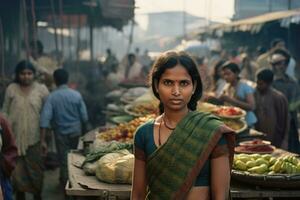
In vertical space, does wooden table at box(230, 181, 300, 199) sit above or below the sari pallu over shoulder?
below

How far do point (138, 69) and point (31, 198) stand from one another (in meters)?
9.70

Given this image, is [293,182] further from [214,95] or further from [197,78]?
[214,95]

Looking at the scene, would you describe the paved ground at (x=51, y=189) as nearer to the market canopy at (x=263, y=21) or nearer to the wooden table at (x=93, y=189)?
the wooden table at (x=93, y=189)

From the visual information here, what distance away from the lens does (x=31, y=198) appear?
7.98m

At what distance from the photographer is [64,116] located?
791 centimetres

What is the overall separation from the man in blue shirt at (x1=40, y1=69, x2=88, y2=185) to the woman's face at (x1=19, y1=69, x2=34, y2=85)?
1.89ft

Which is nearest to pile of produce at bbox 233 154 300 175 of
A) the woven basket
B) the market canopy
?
the woven basket

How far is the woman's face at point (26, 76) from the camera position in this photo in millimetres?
7094

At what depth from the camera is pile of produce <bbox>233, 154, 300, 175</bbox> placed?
4.23 m

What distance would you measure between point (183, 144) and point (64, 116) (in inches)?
203

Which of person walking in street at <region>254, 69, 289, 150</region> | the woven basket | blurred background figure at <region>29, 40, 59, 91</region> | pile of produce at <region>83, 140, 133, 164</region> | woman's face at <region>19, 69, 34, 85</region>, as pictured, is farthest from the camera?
blurred background figure at <region>29, 40, 59, 91</region>


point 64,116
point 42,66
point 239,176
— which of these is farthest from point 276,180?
point 42,66

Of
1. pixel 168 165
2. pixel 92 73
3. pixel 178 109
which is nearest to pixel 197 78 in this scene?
pixel 178 109

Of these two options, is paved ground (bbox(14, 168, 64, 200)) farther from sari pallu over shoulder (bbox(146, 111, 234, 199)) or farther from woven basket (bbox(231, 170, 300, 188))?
sari pallu over shoulder (bbox(146, 111, 234, 199))
